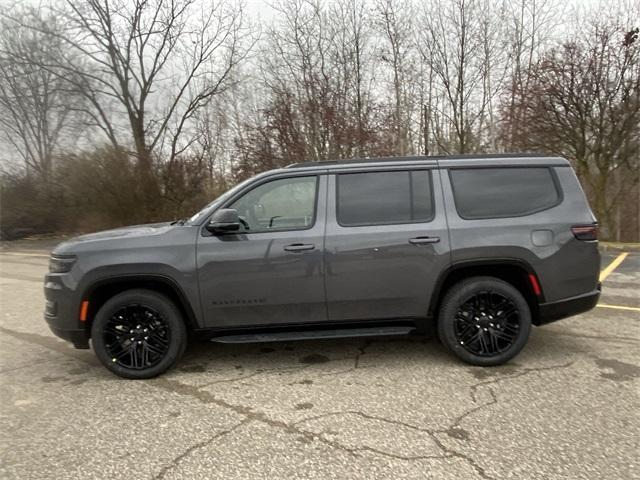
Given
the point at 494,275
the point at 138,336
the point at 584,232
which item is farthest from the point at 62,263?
the point at 584,232

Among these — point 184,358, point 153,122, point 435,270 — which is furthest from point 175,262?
point 153,122

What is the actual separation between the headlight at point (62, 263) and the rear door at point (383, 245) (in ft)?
7.48

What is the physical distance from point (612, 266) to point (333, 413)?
8.90 metres

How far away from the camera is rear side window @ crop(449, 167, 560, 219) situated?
3.98 metres

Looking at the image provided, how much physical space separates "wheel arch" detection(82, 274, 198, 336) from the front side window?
86 centimetres

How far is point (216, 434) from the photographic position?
2951 millimetres

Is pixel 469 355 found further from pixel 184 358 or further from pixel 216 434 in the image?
pixel 184 358

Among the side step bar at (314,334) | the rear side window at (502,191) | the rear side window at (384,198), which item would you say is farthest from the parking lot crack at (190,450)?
the rear side window at (502,191)

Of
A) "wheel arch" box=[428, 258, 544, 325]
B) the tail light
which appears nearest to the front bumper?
"wheel arch" box=[428, 258, 544, 325]

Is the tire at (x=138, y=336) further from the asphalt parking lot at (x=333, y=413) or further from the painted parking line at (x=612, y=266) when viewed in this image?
the painted parking line at (x=612, y=266)

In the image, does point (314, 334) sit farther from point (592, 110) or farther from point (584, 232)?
point (592, 110)

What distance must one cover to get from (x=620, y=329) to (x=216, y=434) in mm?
4624

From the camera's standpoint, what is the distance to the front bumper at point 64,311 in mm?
3807

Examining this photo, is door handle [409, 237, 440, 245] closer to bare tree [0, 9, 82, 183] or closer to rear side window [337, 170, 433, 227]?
rear side window [337, 170, 433, 227]
